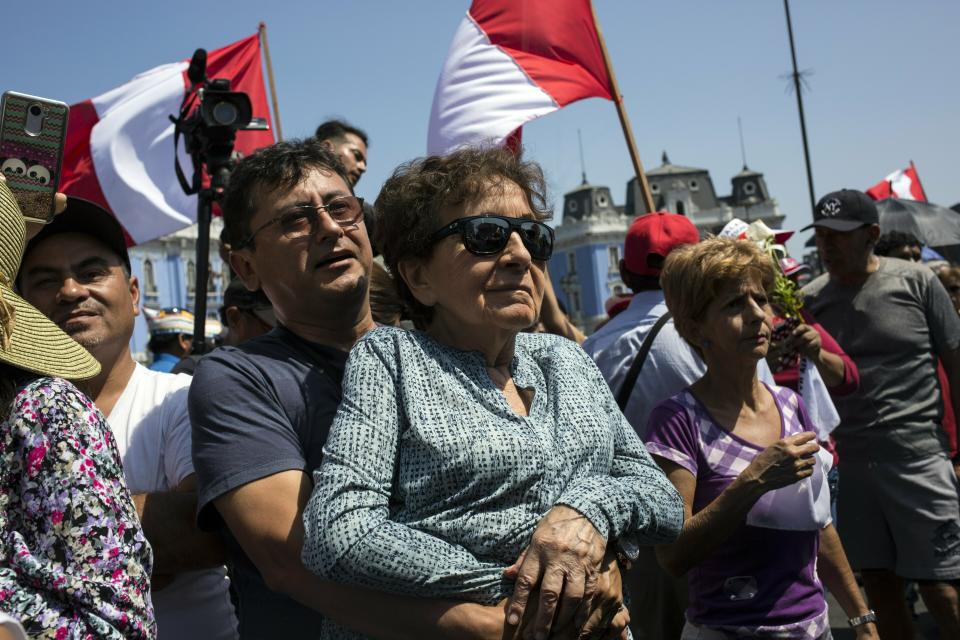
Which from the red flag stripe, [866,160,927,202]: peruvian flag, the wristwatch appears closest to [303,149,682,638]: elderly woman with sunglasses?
the wristwatch

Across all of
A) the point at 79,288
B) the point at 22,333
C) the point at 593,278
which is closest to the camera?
the point at 22,333

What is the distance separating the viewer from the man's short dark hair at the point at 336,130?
524cm

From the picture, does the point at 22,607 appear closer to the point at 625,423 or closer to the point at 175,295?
the point at 625,423

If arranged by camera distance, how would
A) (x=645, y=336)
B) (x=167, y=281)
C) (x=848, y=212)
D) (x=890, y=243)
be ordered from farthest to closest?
(x=167, y=281) < (x=890, y=243) < (x=848, y=212) < (x=645, y=336)

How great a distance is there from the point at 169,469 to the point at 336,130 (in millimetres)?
3148

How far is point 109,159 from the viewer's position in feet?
25.1

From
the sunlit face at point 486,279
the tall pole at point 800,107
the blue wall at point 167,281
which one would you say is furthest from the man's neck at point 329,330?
the blue wall at point 167,281

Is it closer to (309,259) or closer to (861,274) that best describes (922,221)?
(861,274)

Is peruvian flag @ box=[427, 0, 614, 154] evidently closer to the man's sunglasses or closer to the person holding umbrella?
the person holding umbrella

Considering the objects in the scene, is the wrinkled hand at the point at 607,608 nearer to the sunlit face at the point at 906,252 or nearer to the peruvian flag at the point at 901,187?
the sunlit face at the point at 906,252

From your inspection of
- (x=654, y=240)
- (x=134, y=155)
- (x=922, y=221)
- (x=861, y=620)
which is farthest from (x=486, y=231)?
(x=922, y=221)

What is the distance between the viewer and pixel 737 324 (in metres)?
3.12

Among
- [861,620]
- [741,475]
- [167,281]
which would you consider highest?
[741,475]

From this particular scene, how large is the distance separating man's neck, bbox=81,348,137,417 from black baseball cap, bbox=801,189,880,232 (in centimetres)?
363
